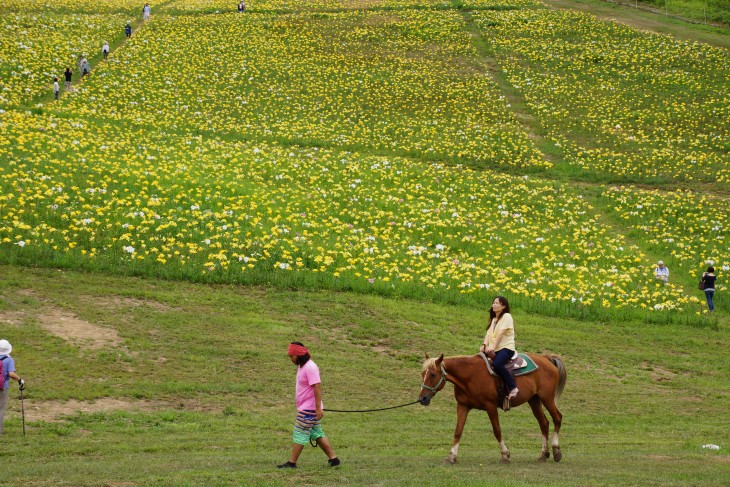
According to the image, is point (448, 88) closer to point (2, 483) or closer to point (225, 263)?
point (225, 263)

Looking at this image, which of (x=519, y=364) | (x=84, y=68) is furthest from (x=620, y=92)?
(x=519, y=364)

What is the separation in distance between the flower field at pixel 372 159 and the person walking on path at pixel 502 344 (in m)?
14.2

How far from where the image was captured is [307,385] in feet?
41.7

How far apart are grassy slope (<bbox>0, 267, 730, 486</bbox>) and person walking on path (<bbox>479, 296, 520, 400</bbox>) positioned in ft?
4.34

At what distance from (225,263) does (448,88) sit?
1247 inches

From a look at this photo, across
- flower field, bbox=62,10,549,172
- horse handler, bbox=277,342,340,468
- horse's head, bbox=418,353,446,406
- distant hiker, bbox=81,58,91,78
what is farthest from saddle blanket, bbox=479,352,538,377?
distant hiker, bbox=81,58,91,78

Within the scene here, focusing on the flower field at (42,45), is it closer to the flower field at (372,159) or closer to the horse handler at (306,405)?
the flower field at (372,159)

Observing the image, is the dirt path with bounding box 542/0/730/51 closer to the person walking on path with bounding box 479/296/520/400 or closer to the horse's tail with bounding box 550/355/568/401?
the horse's tail with bounding box 550/355/568/401

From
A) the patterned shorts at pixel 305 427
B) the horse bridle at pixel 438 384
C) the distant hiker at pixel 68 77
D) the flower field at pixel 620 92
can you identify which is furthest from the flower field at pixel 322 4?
the patterned shorts at pixel 305 427

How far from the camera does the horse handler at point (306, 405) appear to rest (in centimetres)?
1258

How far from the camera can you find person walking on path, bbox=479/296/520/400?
542 inches

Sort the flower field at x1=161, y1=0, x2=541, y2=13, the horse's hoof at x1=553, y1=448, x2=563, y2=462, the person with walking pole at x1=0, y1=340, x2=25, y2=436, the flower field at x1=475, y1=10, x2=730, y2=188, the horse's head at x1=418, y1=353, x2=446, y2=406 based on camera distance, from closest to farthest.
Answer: the horse's head at x1=418, y1=353, x2=446, y2=406 < the horse's hoof at x1=553, y1=448, x2=563, y2=462 < the person with walking pole at x1=0, y1=340, x2=25, y2=436 < the flower field at x1=475, y1=10, x2=730, y2=188 < the flower field at x1=161, y1=0, x2=541, y2=13

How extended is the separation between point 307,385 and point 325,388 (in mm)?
7136

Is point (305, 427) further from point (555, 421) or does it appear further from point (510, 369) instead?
point (555, 421)
